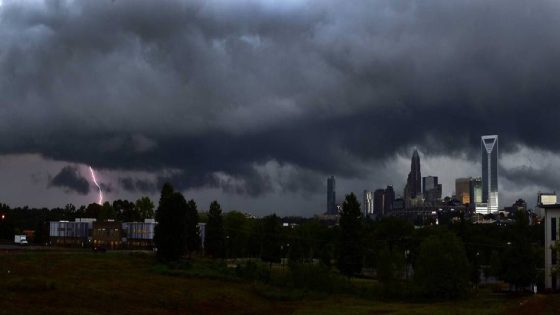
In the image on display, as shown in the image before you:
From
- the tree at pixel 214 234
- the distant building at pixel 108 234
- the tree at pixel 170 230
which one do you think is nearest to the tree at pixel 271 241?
the tree at pixel 214 234

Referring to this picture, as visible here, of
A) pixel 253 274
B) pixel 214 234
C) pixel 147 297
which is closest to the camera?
pixel 147 297

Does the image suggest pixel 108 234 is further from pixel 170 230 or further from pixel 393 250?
pixel 393 250

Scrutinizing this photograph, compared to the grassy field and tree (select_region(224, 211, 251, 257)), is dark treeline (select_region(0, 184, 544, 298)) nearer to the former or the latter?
tree (select_region(224, 211, 251, 257))

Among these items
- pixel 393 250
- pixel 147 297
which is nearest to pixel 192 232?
pixel 393 250

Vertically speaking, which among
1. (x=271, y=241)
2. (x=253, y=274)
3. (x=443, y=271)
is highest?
→ (x=271, y=241)

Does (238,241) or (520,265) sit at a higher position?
(520,265)

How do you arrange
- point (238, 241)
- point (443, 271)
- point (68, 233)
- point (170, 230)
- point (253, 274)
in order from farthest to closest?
point (68, 233)
point (238, 241)
point (170, 230)
point (253, 274)
point (443, 271)

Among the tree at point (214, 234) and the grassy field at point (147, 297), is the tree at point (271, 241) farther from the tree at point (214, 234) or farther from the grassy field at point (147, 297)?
the grassy field at point (147, 297)
